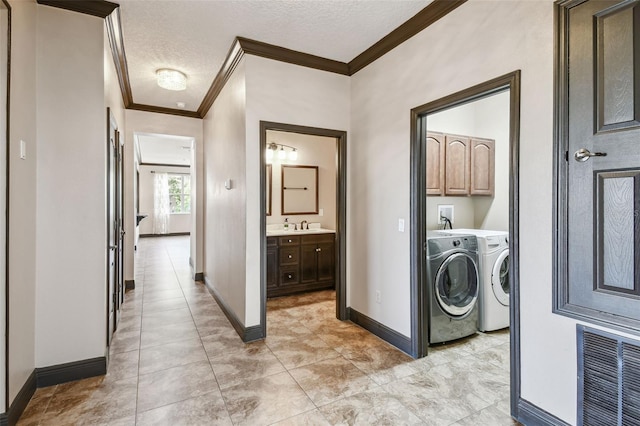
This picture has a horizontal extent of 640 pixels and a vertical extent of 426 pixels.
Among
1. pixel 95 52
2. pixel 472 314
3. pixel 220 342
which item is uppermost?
pixel 95 52

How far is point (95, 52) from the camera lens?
2.45 m

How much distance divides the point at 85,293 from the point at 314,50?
2.86 metres

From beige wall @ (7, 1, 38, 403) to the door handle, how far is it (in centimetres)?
310

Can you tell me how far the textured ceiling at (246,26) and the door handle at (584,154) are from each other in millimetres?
1566

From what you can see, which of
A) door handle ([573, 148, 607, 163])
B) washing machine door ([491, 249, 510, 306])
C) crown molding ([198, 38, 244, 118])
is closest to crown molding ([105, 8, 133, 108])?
crown molding ([198, 38, 244, 118])

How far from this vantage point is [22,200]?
2066 millimetres

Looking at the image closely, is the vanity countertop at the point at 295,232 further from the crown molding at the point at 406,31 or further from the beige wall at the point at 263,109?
the crown molding at the point at 406,31

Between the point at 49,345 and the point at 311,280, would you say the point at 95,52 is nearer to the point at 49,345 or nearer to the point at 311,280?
the point at 49,345

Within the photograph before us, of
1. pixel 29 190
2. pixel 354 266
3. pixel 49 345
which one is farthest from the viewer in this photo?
pixel 354 266

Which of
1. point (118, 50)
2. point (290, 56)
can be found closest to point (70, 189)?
point (118, 50)

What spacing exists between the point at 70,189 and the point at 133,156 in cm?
305

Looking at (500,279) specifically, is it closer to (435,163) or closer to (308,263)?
(435,163)

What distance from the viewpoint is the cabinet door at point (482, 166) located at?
12.3 ft

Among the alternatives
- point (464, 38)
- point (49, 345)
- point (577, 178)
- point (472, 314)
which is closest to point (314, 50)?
point (464, 38)
